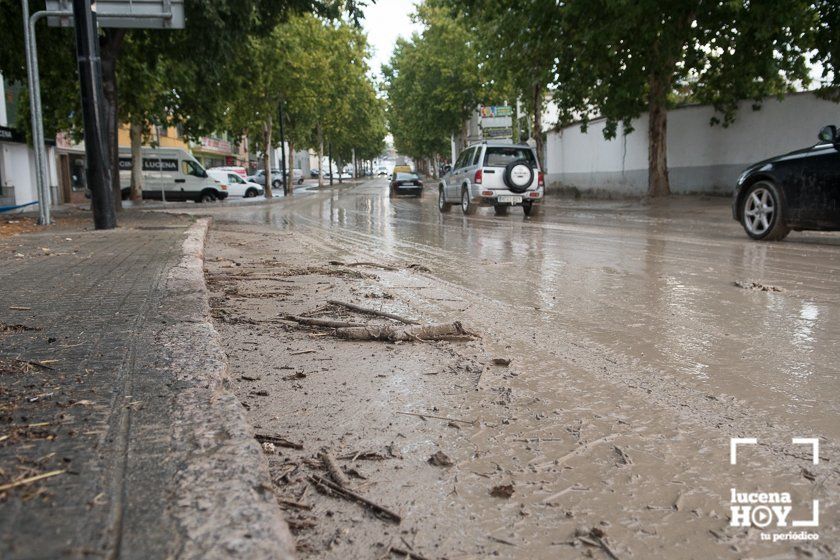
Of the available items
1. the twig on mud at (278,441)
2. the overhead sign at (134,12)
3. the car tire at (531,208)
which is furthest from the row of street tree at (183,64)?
the twig on mud at (278,441)

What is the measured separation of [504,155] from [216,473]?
53.3ft

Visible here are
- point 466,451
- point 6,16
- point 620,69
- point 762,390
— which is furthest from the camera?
point 620,69

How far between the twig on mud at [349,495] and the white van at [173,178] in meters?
32.2

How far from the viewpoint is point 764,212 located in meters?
9.88

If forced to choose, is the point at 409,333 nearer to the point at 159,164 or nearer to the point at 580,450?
the point at 580,450

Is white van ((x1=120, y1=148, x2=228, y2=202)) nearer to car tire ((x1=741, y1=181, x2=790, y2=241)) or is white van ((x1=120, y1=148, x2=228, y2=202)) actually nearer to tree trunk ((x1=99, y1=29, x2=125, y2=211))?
tree trunk ((x1=99, y1=29, x2=125, y2=211))

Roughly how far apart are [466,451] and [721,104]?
2082cm

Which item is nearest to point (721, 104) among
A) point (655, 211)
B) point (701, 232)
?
point (655, 211)

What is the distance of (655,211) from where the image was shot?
60.1 feet

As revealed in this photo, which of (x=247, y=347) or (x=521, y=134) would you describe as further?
(x=521, y=134)

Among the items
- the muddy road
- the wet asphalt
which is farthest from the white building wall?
the muddy road

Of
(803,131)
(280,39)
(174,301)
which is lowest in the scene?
(174,301)

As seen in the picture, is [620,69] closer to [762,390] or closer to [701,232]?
[701,232]

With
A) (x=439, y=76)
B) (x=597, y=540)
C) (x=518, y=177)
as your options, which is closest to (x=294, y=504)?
(x=597, y=540)
